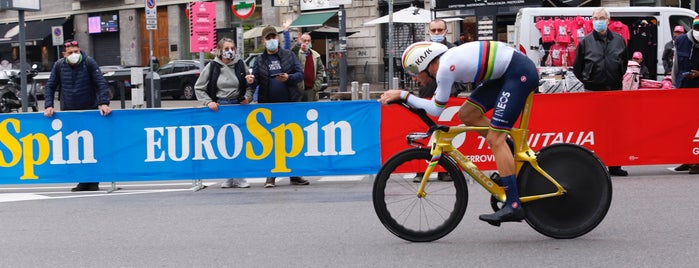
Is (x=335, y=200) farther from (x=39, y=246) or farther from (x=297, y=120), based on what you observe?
(x=39, y=246)

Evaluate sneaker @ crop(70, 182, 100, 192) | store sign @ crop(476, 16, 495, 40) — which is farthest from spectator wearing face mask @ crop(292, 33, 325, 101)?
store sign @ crop(476, 16, 495, 40)

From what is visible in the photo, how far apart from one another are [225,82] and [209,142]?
2.44 feet

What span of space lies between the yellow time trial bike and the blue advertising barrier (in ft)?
13.5

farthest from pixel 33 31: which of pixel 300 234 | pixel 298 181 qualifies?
pixel 300 234

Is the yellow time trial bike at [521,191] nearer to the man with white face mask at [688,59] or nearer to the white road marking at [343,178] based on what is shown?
the white road marking at [343,178]

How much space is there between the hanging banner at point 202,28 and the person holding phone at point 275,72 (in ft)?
31.0

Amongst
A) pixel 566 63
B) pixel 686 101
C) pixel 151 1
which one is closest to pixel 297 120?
pixel 686 101

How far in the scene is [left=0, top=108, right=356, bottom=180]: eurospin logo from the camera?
1072 cm

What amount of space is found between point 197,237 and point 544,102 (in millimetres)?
4952

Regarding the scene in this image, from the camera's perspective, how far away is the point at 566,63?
19219 millimetres

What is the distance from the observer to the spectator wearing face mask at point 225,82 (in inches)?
432

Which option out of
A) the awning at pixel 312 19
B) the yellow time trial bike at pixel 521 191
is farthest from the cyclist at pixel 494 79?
the awning at pixel 312 19

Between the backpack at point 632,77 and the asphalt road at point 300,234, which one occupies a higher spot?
the backpack at point 632,77

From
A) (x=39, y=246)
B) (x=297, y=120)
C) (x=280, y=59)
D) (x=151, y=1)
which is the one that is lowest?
(x=39, y=246)
